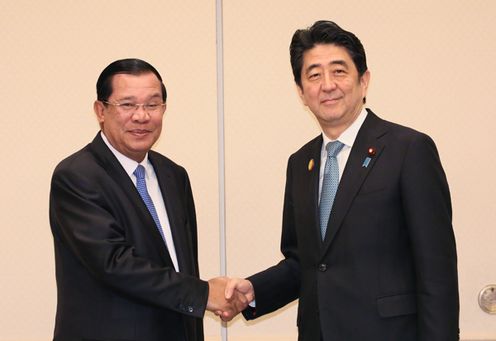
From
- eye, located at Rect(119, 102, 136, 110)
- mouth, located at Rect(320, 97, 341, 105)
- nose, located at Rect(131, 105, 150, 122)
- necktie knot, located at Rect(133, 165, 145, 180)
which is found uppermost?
eye, located at Rect(119, 102, 136, 110)

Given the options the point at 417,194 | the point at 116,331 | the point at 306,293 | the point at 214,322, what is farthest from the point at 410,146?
the point at 214,322

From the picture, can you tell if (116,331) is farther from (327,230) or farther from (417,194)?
(417,194)

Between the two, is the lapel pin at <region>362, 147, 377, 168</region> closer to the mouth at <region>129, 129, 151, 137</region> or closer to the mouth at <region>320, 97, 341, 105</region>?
the mouth at <region>320, 97, 341, 105</region>

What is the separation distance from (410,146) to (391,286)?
42cm

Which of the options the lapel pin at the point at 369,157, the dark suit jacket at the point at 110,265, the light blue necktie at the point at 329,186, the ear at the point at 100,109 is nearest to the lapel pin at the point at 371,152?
the lapel pin at the point at 369,157

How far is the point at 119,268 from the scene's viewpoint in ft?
7.45

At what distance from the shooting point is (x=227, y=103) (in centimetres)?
317

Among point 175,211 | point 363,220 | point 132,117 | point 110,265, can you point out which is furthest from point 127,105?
point 363,220

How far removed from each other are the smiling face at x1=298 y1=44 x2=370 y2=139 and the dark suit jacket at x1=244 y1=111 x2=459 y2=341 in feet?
0.28

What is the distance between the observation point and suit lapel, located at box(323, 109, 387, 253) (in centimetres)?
215

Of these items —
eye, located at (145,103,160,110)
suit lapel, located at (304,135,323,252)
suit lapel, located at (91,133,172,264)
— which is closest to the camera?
suit lapel, located at (304,135,323,252)

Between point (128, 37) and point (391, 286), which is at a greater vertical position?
point (128, 37)

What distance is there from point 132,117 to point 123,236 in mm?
415

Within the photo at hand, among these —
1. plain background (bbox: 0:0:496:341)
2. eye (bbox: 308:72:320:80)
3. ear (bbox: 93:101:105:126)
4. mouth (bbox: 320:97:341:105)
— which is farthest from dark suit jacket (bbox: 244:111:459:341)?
plain background (bbox: 0:0:496:341)
